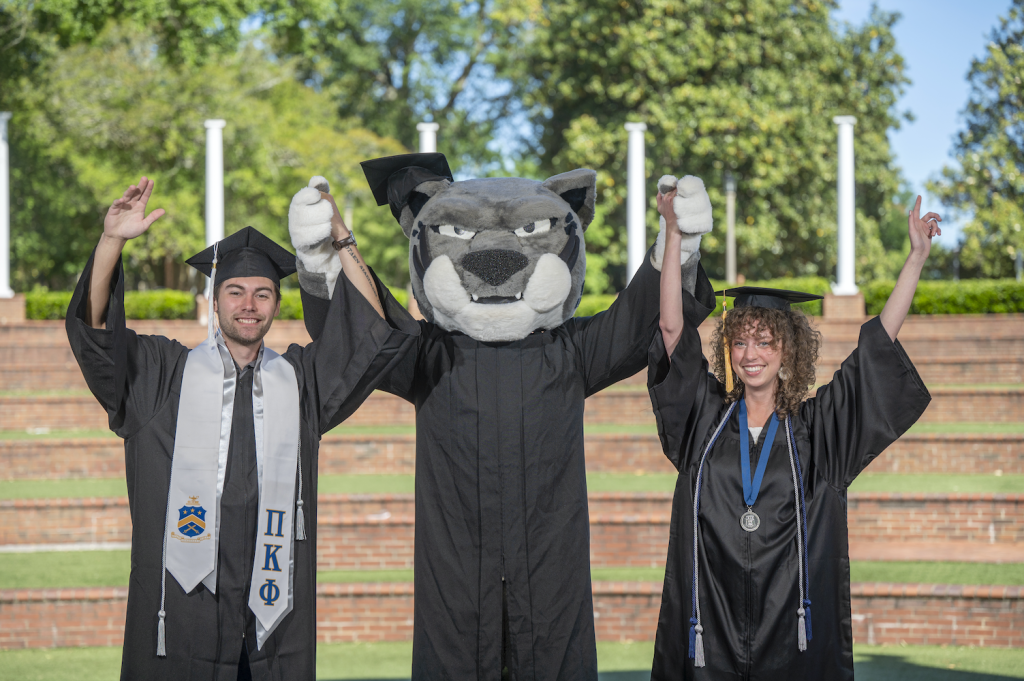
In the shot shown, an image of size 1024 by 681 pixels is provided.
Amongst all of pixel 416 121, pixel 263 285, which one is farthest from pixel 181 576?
pixel 416 121

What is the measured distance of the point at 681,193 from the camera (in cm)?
292

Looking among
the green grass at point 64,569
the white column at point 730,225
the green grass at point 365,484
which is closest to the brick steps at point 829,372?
the green grass at point 365,484

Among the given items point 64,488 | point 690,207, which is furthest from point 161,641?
point 64,488

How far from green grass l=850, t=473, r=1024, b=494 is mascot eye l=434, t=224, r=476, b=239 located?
15.2 ft

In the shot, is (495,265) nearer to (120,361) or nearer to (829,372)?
(120,361)

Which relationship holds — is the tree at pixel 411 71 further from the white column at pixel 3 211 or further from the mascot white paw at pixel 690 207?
the mascot white paw at pixel 690 207

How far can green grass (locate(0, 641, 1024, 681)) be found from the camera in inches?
188

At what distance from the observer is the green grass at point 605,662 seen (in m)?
4.78

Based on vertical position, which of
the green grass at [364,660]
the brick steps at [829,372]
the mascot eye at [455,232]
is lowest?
the green grass at [364,660]

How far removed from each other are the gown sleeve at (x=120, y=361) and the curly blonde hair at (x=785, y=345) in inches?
66.6

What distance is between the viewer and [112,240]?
2.86 m

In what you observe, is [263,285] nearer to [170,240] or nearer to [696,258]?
[696,258]

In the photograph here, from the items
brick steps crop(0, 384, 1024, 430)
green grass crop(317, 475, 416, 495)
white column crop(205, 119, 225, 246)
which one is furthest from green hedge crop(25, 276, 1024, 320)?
green grass crop(317, 475, 416, 495)

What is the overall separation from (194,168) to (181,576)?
18.3 metres
